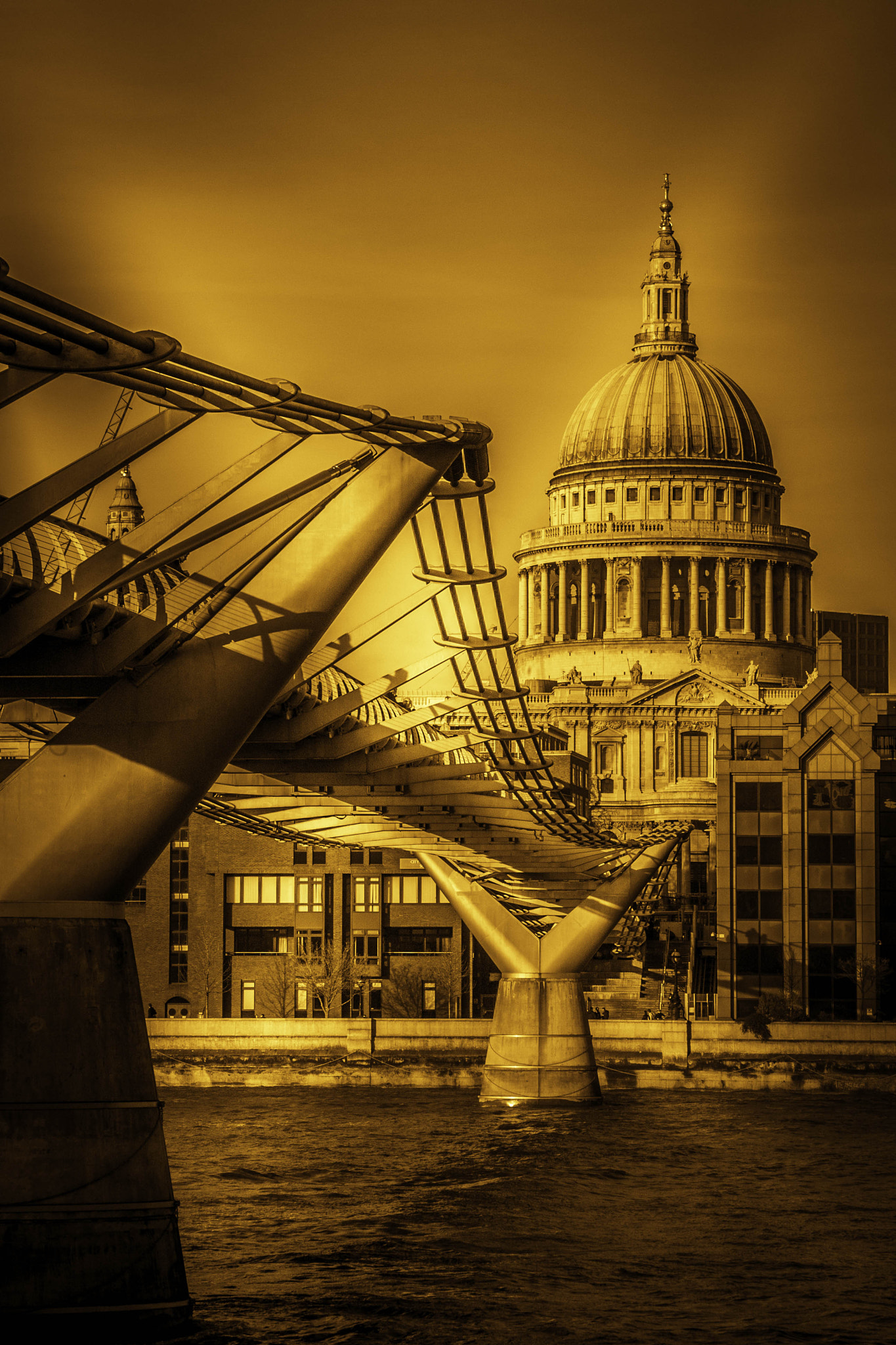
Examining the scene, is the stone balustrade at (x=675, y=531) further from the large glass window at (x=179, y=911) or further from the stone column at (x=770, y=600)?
the large glass window at (x=179, y=911)

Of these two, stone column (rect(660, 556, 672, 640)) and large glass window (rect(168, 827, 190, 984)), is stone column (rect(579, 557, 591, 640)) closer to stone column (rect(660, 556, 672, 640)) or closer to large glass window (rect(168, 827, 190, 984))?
stone column (rect(660, 556, 672, 640))

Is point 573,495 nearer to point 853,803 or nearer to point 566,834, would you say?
point 853,803

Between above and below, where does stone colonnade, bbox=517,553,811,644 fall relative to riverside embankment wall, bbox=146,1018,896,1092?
above

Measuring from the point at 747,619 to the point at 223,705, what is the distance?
4806 inches

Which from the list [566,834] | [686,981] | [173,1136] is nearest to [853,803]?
[686,981]

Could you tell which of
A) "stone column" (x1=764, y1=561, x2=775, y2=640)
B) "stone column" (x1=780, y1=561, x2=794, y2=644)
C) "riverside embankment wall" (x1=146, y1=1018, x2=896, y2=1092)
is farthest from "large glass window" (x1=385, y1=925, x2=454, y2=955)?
"stone column" (x1=780, y1=561, x2=794, y2=644)

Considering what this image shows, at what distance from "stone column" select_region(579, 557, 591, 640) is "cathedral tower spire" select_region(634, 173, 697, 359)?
1833 centimetres

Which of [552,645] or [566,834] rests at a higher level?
[552,645]

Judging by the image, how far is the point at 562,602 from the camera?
14625 cm

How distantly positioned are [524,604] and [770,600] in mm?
16228

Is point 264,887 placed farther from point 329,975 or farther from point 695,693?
point 695,693

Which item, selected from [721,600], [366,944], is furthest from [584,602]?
[366,944]

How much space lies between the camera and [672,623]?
470 ft

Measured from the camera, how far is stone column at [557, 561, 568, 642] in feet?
477
